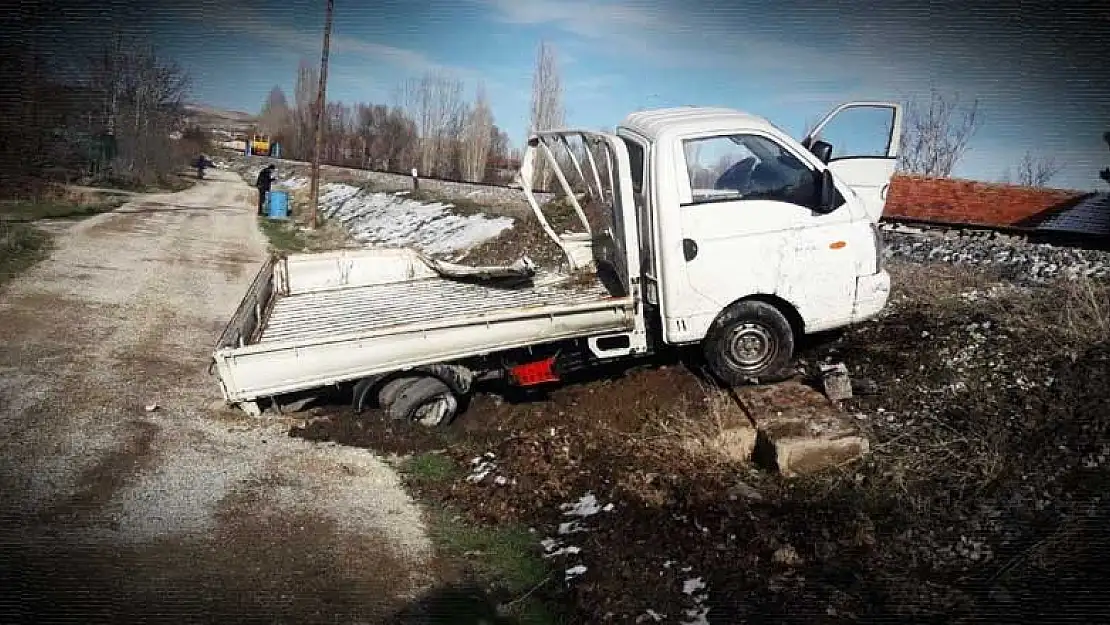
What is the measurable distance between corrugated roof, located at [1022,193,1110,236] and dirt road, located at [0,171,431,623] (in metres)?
19.5

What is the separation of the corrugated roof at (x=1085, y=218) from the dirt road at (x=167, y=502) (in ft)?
64.0

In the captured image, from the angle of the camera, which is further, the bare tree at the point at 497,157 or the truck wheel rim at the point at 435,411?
the bare tree at the point at 497,157

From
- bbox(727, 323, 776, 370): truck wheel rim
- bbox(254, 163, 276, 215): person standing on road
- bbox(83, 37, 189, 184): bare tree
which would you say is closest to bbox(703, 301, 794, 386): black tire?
bbox(727, 323, 776, 370): truck wheel rim

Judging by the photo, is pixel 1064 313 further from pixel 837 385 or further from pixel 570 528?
pixel 570 528

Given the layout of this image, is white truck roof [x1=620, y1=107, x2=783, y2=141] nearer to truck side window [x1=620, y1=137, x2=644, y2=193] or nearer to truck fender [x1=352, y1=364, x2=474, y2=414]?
truck side window [x1=620, y1=137, x2=644, y2=193]

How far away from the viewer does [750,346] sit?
5961mm

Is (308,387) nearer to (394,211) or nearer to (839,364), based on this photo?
(839,364)

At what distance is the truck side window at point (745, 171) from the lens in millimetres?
5805

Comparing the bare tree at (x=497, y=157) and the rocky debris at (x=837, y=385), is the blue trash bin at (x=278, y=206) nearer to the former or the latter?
the bare tree at (x=497, y=157)

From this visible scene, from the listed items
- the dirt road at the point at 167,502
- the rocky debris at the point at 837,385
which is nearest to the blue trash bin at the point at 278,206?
the dirt road at the point at 167,502

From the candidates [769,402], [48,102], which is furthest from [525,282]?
[48,102]

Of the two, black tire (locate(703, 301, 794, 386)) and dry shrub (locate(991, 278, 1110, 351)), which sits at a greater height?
dry shrub (locate(991, 278, 1110, 351))

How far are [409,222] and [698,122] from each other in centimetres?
1668

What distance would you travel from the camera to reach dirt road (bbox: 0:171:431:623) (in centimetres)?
388
